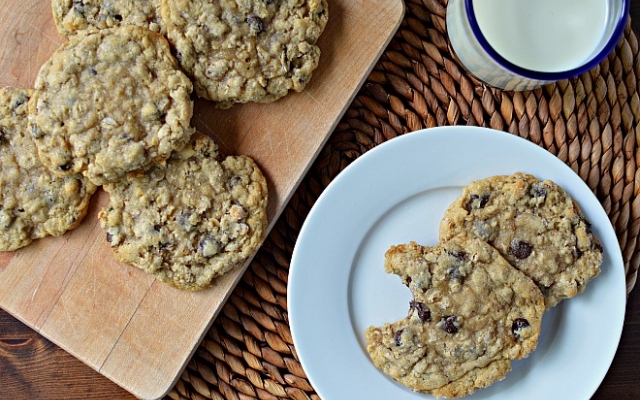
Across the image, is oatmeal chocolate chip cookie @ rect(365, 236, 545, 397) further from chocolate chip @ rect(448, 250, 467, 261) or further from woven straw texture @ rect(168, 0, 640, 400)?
woven straw texture @ rect(168, 0, 640, 400)

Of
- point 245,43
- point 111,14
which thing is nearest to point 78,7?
point 111,14

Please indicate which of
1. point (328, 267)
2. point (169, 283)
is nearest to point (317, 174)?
point (328, 267)

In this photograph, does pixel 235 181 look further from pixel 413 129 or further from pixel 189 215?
pixel 413 129

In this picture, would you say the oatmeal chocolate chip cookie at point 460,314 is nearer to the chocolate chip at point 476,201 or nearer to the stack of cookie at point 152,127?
the chocolate chip at point 476,201

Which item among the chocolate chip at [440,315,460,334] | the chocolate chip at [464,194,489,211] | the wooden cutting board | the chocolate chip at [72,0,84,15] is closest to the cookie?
the chocolate chip at [72,0,84,15]

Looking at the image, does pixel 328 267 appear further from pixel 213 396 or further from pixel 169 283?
pixel 213 396

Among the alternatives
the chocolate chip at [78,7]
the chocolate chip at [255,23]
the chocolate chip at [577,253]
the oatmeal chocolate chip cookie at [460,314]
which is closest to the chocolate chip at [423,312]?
the oatmeal chocolate chip cookie at [460,314]
